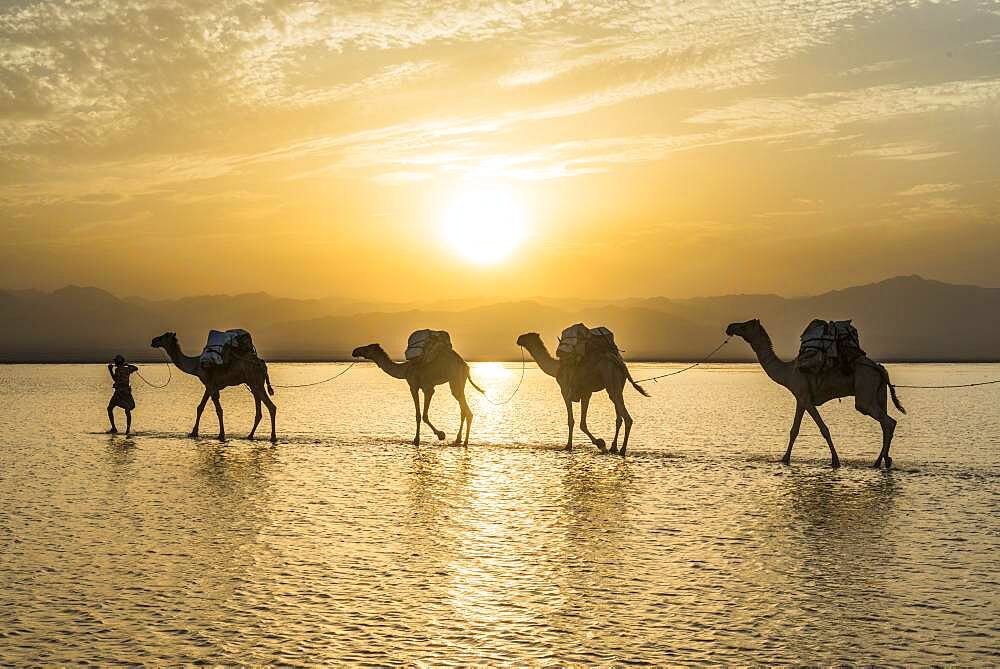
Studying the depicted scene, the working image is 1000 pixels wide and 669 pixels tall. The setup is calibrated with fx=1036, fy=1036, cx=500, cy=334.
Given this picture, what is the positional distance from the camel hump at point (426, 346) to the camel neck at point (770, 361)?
6.15m

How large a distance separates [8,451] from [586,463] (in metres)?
11.0

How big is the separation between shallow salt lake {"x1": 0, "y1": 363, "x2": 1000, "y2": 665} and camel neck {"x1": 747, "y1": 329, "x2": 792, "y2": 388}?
150cm

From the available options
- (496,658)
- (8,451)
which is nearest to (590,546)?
(496,658)

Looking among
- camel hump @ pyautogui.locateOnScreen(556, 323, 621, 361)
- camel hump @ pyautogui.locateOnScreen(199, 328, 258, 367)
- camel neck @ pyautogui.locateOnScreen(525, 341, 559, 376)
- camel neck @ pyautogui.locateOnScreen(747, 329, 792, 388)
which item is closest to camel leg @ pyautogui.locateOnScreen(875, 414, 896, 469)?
camel neck @ pyautogui.locateOnScreen(747, 329, 792, 388)

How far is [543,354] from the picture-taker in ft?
72.2

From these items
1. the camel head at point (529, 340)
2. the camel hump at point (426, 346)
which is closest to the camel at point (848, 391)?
the camel head at point (529, 340)

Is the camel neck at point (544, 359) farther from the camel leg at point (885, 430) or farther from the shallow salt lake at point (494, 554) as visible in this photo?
the camel leg at point (885, 430)

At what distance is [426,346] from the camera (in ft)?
70.2

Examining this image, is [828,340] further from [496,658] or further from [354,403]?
[354,403]

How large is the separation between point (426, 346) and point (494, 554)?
1153 centimetres

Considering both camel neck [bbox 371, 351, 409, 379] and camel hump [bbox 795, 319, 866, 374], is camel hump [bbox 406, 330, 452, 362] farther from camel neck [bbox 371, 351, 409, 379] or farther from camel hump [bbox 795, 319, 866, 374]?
camel hump [bbox 795, 319, 866, 374]

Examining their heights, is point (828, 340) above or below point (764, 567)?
above

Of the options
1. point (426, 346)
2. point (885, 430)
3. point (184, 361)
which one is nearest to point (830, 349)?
point (885, 430)

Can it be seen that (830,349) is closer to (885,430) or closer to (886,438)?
(885,430)
